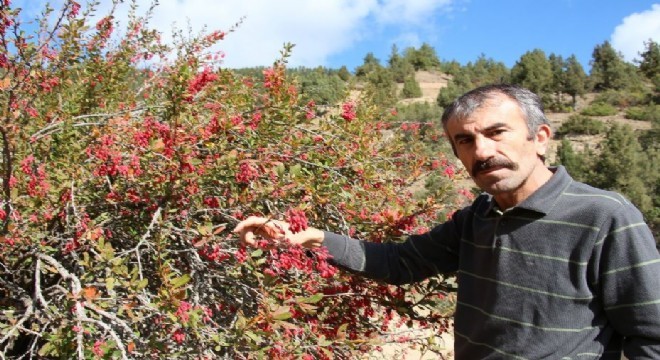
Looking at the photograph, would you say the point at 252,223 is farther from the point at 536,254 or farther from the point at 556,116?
the point at 556,116

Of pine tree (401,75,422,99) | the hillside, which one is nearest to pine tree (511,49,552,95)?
the hillside

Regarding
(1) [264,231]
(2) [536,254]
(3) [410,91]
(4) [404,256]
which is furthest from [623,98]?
(1) [264,231]

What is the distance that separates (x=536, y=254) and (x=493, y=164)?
0.93 feet

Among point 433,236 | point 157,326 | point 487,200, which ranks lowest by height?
point 157,326

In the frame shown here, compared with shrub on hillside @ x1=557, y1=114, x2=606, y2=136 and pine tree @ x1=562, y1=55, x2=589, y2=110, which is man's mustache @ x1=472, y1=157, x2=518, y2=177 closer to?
→ shrub on hillside @ x1=557, y1=114, x2=606, y2=136

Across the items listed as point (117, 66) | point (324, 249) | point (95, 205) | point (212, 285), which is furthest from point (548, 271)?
point (117, 66)

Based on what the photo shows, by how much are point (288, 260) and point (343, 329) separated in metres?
0.38

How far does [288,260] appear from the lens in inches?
69.4

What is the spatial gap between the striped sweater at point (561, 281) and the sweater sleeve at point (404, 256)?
0.18m

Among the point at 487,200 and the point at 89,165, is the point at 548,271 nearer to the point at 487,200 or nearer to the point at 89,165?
the point at 487,200

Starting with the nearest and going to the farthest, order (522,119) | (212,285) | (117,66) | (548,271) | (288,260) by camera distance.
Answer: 1. (548,271)
2. (522,119)
3. (288,260)
4. (212,285)
5. (117,66)

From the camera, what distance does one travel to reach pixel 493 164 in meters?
1.58

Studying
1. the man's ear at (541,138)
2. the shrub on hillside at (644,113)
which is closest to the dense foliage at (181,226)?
the man's ear at (541,138)

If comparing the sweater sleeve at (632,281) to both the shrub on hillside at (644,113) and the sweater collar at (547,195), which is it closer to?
the sweater collar at (547,195)
